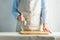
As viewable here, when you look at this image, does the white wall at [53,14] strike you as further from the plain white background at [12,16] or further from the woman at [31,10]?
the woman at [31,10]

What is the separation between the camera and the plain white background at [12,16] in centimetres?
80

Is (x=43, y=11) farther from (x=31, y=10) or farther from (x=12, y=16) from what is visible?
(x=12, y=16)

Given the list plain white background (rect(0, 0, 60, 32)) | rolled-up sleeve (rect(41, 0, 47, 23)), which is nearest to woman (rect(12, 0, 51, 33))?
rolled-up sleeve (rect(41, 0, 47, 23))

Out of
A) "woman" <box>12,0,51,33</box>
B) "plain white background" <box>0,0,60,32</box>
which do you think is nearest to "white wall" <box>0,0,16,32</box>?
"plain white background" <box>0,0,60,32</box>

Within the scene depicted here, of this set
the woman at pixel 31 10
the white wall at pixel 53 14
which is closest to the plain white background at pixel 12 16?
the white wall at pixel 53 14

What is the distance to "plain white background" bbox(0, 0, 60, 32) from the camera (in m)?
0.80

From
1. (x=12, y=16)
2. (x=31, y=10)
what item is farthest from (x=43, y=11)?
(x=12, y=16)

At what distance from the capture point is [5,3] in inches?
31.7

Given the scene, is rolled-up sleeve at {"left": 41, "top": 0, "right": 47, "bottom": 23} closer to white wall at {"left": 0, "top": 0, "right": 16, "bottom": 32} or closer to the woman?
the woman

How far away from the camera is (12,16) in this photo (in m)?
0.80

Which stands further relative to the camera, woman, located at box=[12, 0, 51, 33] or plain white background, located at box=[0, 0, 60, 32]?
plain white background, located at box=[0, 0, 60, 32]

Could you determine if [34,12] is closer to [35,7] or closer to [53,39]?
[35,7]

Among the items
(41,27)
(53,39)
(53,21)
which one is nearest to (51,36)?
(53,39)

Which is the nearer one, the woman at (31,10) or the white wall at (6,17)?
the woman at (31,10)
